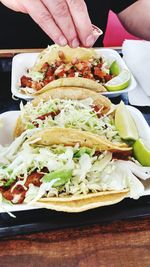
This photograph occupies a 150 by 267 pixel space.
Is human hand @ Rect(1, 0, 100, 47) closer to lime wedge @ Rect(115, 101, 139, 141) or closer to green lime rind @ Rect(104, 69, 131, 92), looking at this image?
lime wedge @ Rect(115, 101, 139, 141)

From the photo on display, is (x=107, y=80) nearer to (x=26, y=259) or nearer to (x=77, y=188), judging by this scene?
(x=77, y=188)

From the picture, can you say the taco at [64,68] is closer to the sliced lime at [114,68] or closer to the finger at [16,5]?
the sliced lime at [114,68]

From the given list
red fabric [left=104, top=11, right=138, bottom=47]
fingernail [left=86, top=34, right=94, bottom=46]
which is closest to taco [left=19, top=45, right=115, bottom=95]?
fingernail [left=86, top=34, right=94, bottom=46]

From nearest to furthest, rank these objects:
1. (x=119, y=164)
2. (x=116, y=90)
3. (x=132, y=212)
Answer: (x=132, y=212)
(x=119, y=164)
(x=116, y=90)

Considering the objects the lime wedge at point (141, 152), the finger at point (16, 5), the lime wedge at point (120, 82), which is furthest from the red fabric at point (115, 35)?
the lime wedge at point (141, 152)

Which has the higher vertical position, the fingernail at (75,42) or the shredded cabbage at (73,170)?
the fingernail at (75,42)

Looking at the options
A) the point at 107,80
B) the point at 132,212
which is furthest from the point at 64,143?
the point at 107,80
